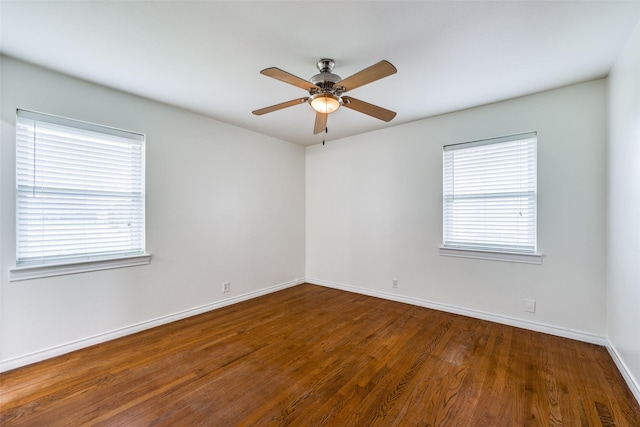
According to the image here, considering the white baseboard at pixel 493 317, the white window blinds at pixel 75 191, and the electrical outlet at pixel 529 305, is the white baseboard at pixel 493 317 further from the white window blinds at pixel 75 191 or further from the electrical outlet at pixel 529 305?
the white window blinds at pixel 75 191

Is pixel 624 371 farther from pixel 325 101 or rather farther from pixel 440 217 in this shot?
pixel 325 101

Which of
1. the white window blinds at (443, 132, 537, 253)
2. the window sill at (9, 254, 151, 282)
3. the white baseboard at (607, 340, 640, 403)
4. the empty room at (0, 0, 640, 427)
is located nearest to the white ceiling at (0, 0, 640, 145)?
the empty room at (0, 0, 640, 427)

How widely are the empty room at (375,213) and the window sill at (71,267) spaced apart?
0.02 meters

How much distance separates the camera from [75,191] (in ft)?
8.06

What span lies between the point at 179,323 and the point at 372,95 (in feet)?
10.7

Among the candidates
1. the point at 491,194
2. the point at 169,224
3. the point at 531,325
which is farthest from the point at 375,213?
the point at 169,224

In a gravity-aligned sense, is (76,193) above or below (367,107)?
below

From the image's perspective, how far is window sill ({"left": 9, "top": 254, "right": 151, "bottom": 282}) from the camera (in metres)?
2.17

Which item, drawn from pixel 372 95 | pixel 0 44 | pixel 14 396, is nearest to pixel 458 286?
pixel 372 95

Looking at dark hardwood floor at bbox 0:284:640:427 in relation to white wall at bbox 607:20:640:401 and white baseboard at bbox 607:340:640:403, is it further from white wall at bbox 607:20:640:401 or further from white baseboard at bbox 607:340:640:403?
white wall at bbox 607:20:640:401

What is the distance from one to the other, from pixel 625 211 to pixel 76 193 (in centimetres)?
454

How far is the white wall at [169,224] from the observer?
7.12 feet

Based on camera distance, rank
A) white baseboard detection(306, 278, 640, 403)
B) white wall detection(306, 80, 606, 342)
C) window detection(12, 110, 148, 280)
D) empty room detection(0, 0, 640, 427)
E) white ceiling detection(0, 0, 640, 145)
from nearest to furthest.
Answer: white ceiling detection(0, 0, 640, 145) → empty room detection(0, 0, 640, 427) → white baseboard detection(306, 278, 640, 403) → window detection(12, 110, 148, 280) → white wall detection(306, 80, 606, 342)

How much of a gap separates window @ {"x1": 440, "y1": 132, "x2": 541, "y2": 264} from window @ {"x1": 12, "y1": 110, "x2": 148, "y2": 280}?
143 inches
